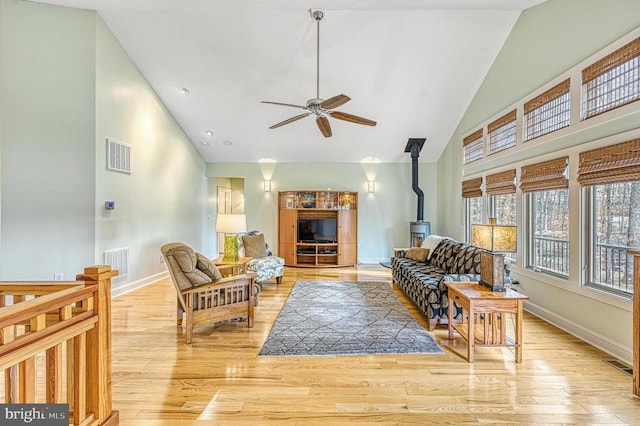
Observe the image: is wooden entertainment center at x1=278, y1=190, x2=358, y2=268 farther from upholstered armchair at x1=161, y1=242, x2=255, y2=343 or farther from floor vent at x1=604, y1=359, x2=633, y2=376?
floor vent at x1=604, y1=359, x2=633, y2=376

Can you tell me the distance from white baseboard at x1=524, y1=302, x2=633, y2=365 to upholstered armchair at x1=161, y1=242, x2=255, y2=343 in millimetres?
3462

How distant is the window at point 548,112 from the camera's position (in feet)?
11.6

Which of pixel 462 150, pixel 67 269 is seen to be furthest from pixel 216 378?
pixel 462 150

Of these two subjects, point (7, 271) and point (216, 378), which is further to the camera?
point (7, 271)

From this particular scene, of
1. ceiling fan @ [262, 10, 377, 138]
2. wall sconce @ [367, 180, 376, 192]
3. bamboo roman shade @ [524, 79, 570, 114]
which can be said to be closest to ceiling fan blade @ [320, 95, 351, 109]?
ceiling fan @ [262, 10, 377, 138]

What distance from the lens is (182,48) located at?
489cm

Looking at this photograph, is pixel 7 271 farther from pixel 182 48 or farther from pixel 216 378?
pixel 182 48

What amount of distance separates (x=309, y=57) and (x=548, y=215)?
161 inches

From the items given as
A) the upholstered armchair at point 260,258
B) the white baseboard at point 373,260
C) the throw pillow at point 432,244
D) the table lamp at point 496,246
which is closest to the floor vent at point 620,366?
the table lamp at point 496,246

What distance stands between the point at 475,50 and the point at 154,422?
586 centimetres

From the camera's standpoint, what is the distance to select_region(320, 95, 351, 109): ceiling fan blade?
11.5ft

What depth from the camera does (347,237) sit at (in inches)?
295

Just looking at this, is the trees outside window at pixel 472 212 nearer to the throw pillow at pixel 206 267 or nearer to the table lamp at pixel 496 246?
the table lamp at pixel 496 246

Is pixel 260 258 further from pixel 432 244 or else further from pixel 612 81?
pixel 612 81
